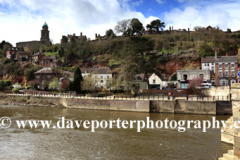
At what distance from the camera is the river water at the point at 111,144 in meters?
15.4

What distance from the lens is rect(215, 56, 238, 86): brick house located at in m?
48.1

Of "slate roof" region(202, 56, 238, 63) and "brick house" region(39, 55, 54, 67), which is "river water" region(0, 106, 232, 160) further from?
"brick house" region(39, 55, 54, 67)

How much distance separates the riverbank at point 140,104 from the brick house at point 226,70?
20.0 metres

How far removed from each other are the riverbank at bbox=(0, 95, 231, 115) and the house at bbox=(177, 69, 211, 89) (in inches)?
700

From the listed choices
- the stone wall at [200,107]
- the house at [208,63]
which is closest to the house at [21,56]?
the house at [208,63]

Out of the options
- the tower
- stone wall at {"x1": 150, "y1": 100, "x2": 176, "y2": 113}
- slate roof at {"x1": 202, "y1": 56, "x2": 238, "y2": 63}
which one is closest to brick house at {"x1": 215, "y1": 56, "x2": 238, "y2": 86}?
slate roof at {"x1": 202, "y1": 56, "x2": 238, "y2": 63}

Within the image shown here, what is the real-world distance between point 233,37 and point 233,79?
97.3ft

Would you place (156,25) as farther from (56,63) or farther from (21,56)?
(21,56)

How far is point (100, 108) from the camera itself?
3794cm

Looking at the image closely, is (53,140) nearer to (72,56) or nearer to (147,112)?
(147,112)

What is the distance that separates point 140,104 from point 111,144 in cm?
1724

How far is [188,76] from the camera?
5072cm

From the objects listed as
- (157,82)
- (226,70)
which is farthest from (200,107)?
(226,70)

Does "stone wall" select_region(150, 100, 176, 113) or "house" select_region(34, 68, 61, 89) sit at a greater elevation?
"house" select_region(34, 68, 61, 89)
